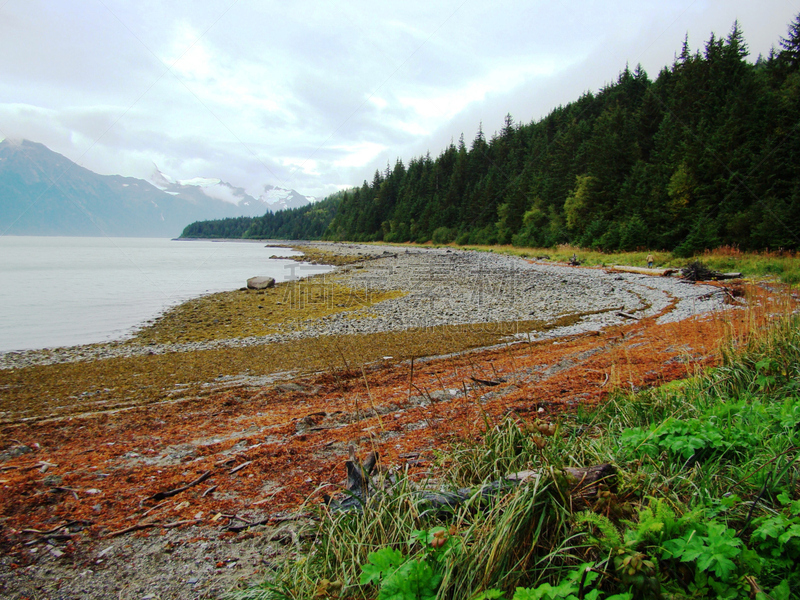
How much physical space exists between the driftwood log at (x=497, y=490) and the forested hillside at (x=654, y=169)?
87.3ft

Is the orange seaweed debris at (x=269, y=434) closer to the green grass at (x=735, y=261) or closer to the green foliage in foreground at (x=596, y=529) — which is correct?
the green foliage in foreground at (x=596, y=529)

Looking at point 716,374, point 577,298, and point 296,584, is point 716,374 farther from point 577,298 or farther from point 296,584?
point 577,298

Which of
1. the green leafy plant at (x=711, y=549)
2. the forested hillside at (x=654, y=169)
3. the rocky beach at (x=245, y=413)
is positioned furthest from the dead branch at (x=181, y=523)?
the forested hillside at (x=654, y=169)

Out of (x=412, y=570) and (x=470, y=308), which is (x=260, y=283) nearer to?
(x=470, y=308)

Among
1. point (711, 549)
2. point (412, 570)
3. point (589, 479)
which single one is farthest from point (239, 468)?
point (711, 549)

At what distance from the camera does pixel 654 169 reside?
114 ft

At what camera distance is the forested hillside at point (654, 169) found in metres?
25.9

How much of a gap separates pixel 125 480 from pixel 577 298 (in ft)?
50.0

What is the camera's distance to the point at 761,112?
94.7ft

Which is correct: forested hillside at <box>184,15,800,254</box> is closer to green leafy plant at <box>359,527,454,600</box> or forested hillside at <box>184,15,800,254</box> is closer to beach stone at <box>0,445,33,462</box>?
green leafy plant at <box>359,527,454,600</box>

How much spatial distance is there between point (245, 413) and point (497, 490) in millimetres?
4391

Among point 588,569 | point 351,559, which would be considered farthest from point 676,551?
point 351,559

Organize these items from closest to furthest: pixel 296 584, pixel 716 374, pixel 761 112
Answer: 1. pixel 296 584
2. pixel 716 374
3. pixel 761 112

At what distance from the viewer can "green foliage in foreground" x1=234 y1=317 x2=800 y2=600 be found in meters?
1.73
